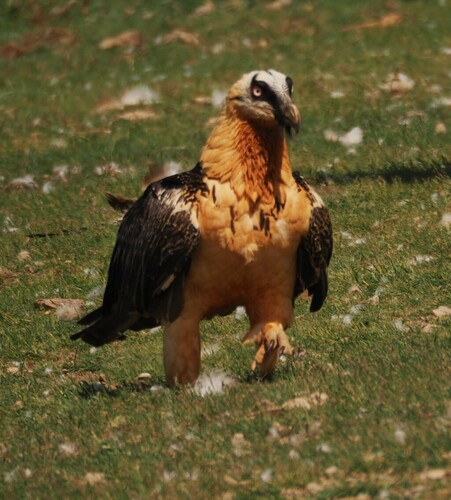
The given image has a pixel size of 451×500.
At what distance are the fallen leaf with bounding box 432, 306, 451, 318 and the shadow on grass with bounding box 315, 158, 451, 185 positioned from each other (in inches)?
125

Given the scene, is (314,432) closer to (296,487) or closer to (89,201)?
(296,487)

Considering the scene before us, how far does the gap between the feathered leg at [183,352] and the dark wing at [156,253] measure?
0.32 feet

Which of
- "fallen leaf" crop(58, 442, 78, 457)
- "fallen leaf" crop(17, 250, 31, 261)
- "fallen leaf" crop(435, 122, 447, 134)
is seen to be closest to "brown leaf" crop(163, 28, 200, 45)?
"fallen leaf" crop(435, 122, 447, 134)

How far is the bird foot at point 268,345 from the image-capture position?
843 cm

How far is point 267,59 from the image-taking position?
1791cm

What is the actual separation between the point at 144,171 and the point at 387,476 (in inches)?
337

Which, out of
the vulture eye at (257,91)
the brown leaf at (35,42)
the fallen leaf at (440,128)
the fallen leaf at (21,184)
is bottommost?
the brown leaf at (35,42)

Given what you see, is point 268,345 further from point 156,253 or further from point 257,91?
point 257,91

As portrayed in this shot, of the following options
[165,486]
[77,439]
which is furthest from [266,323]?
Answer: [165,486]

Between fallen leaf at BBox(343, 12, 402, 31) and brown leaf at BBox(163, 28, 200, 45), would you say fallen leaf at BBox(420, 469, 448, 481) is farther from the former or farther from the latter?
brown leaf at BBox(163, 28, 200, 45)

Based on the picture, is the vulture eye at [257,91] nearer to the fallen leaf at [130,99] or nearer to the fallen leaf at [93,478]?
the fallen leaf at [93,478]

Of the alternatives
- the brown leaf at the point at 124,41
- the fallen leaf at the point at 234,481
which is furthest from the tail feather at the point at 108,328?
the brown leaf at the point at 124,41

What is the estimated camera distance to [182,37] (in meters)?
19.2

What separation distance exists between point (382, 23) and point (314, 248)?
33.8 ft
